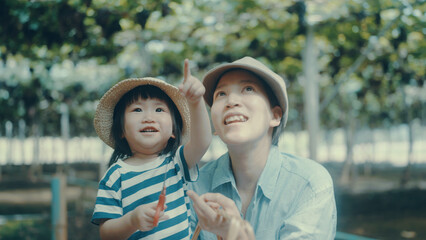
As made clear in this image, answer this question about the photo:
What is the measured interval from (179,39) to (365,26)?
3036mm

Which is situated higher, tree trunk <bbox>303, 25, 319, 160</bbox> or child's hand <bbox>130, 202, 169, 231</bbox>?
tree trunk <bbox>303, 25, 319, 160</bbox>

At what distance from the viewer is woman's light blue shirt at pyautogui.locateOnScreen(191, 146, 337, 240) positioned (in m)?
1.52

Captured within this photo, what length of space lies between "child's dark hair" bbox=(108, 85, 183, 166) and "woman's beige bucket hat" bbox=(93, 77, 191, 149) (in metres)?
0.02

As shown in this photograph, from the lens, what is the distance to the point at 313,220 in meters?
1.51

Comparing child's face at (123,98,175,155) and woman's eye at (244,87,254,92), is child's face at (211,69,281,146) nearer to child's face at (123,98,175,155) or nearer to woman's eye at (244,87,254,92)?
woman's eye at (244,87,254,92)

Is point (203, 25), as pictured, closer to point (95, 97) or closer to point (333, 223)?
point (333, 223)

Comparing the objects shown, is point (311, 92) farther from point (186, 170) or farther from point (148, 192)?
point (148, 192)

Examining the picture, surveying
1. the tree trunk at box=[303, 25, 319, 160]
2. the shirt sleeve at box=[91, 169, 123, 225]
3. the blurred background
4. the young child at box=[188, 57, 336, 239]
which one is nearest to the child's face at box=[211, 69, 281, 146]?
the young child at box=[188, 57, 336, 239]

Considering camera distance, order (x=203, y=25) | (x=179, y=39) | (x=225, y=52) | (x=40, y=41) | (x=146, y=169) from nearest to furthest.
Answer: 1. (x=146, y=169)
2. (x=40, y=41)
3. (x=203, y=25)
4. (x=179, y=39)
5. (x=225, y=52)

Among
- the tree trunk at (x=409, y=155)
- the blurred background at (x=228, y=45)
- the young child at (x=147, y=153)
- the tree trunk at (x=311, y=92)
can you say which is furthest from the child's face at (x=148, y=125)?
the tree trunk at (x=409, y=155)

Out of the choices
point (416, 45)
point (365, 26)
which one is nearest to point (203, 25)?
point (365, 26)

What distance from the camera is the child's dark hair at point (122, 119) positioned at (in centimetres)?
176

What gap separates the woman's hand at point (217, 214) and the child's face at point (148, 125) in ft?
1.30

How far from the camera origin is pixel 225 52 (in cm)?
866
